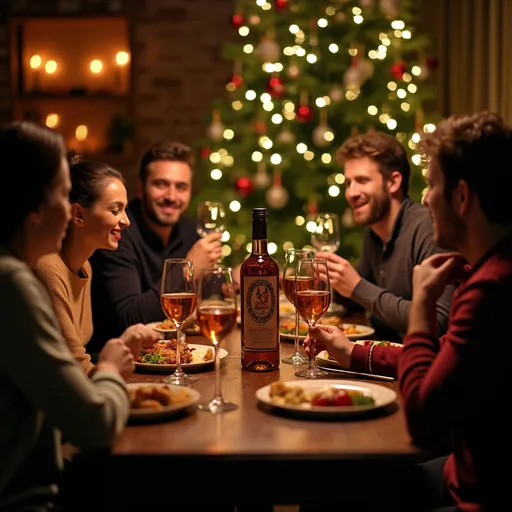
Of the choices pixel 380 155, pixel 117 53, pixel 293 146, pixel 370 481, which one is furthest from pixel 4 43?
pixel 370 481

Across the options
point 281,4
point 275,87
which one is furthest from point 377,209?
point 281,4

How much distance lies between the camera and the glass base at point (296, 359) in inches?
80.4

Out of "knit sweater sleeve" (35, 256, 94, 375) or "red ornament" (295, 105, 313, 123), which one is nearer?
"knit sweater sleeve" (35, 256, 94, 375)

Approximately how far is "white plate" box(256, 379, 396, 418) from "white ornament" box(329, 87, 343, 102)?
11.2 feet

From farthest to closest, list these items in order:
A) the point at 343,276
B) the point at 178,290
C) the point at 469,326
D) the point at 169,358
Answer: the point at 343,276
the point at 169,358
the point at 178,290
the point at 469,326

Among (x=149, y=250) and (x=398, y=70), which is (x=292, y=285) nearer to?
(x=149, y=250)

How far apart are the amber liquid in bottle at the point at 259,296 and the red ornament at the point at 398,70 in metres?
3.33

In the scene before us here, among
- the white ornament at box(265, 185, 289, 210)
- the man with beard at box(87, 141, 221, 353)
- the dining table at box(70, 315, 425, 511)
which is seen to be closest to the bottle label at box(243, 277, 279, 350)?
the dining table at box(70, 315, 425, 511)

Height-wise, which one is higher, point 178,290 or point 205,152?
point 205,152

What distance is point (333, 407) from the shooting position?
4.94 feet

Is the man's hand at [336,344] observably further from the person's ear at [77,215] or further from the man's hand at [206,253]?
the man's hand at [206,253]

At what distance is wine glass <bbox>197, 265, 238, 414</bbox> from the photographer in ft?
5.22

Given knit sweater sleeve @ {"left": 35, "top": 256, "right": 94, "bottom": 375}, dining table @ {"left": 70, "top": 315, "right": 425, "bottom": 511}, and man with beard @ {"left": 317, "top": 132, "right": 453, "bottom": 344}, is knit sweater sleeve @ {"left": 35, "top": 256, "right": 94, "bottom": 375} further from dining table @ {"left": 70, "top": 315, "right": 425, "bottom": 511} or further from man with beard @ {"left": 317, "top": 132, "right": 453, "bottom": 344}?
man with beard @ {"left": 317, "top": 132, "right": 453, "bottom": 344}

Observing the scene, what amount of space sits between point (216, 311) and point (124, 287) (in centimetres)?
136
